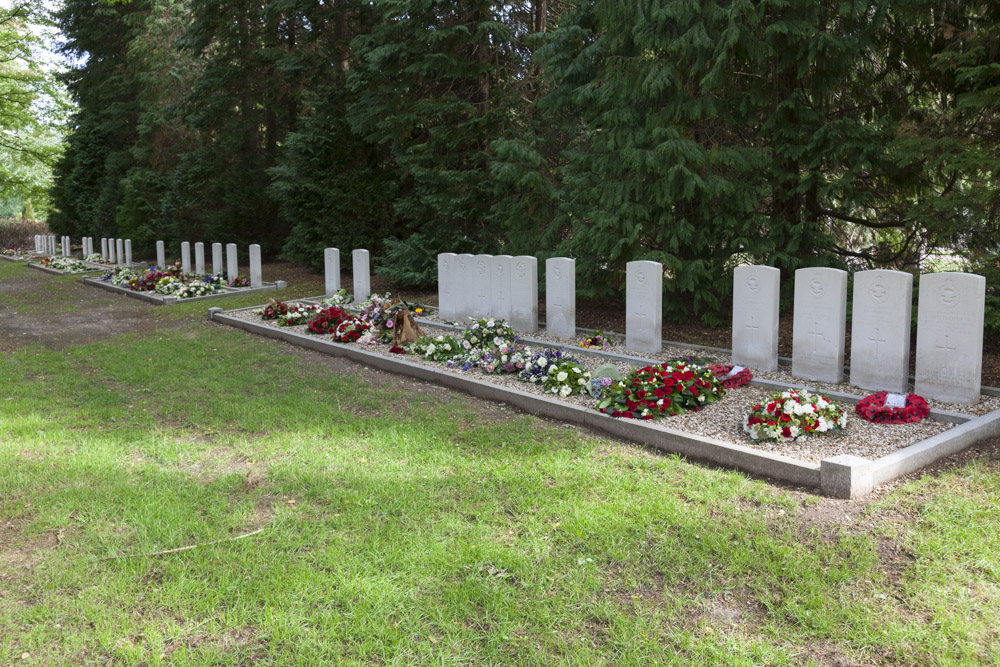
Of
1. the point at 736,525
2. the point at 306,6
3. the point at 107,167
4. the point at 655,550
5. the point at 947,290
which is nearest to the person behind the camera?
the point at 655,550

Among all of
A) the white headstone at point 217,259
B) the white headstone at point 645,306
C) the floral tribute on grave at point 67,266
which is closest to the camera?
the white headstone at point 645,306

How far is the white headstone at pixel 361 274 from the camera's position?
12.6m

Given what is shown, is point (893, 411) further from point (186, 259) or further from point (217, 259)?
point (186, 259)

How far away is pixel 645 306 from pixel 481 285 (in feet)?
9.35

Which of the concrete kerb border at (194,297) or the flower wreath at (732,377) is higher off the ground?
the concrete kerb border at (194,297)

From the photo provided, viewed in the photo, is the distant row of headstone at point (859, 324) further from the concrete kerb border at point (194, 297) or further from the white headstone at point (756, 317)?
the concrete kerb border at point (194, 297)

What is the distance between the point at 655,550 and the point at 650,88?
6.65 meters

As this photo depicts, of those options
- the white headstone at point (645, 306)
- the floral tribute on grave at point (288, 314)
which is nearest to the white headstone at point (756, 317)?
the white headstone at point (645, 306)

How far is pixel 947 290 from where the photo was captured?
586cm

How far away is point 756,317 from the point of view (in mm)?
7250

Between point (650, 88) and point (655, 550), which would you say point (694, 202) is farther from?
point (655, 550)

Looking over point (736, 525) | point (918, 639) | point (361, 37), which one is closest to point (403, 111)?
point (361, 37)

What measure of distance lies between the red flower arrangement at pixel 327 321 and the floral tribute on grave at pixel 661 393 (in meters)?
5.03

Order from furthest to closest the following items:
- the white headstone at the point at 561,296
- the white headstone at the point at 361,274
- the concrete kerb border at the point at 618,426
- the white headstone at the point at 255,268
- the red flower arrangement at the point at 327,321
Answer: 1. the white headstone at the point at 255,268
2. the white headstone at the point at 361,274
3. the red flower arrangement at the point at 327,321
4. the white headstone at the point at 561,296
5. the concrete kerb border at the point at 618,426
